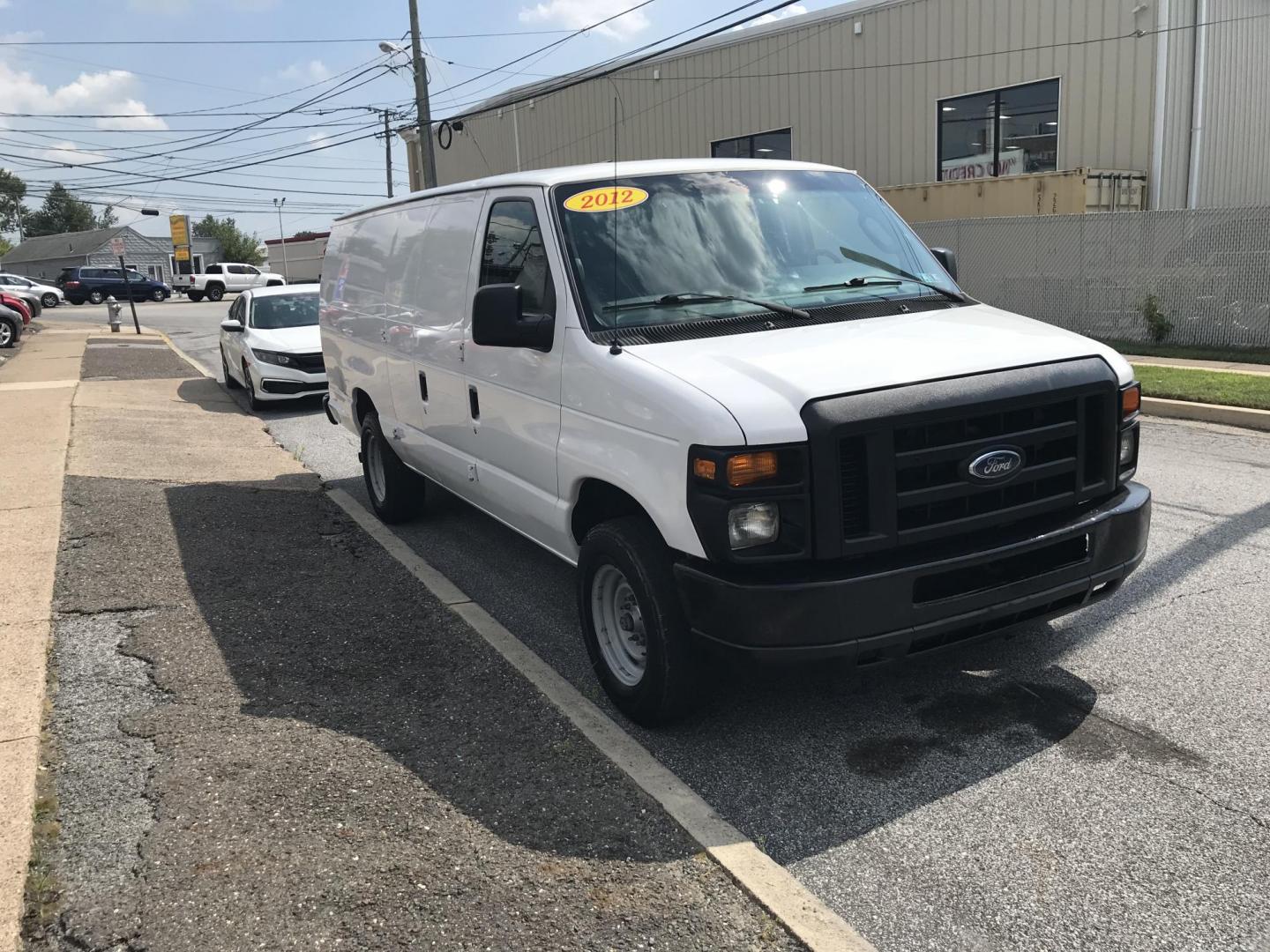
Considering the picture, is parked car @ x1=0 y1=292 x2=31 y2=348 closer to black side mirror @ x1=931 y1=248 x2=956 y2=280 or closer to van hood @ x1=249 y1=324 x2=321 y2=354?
van hood @ x1=249 y1=324 x2=321 y2=354

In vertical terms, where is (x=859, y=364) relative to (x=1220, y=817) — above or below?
above

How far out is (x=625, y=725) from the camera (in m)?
4.17

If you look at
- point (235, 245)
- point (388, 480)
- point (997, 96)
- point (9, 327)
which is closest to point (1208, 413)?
point (388, 480)

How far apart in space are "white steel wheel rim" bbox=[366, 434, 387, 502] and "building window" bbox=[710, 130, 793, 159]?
18.2m

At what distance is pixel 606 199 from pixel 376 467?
3.61 metres

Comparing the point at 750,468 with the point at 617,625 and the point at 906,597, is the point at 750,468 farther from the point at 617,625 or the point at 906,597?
the point at 617,625

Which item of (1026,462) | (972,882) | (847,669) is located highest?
(1026,462)

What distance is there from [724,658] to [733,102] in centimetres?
2408

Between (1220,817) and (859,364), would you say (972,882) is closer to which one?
(1220,817)

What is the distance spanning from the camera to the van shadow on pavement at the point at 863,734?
139 inches

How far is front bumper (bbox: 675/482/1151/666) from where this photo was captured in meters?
3.42

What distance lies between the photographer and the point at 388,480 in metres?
7.23

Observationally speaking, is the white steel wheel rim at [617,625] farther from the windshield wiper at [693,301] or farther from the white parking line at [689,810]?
the windshield wiper at [693,301]

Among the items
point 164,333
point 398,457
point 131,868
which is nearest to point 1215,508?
point 398,457
